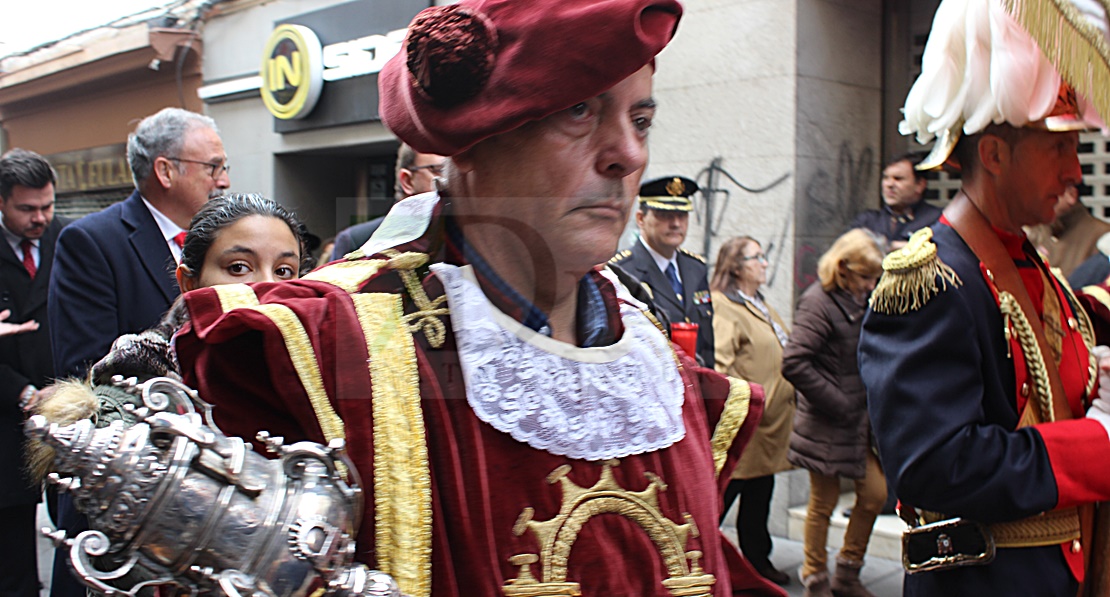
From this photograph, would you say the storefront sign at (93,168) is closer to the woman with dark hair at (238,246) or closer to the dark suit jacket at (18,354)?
the dark suit jacket at (18,354)

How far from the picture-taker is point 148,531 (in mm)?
910

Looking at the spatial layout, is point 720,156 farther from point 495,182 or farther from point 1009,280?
point 495,182

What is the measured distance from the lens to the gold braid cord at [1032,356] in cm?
232

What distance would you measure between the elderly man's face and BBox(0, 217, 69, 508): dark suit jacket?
119 inches

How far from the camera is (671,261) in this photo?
5434 millimetres

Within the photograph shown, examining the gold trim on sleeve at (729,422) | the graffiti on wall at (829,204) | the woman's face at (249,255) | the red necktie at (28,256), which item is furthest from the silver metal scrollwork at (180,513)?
the graffiti on wall at (829,204)

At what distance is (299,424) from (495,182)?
0.41 meters

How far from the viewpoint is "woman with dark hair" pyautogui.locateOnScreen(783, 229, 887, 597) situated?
5242 millimetres

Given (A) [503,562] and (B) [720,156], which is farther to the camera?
(B) [720,156]

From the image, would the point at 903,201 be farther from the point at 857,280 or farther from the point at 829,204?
the point at 857,280

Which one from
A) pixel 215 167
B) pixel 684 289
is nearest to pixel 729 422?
pixel 215 167

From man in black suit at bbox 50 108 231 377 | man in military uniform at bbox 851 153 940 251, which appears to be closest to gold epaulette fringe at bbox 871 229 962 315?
man in black suit at bbox 50 108 231 377

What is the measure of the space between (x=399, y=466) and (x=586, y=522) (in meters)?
0.27

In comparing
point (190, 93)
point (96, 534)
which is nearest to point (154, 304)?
point (96, 534)
